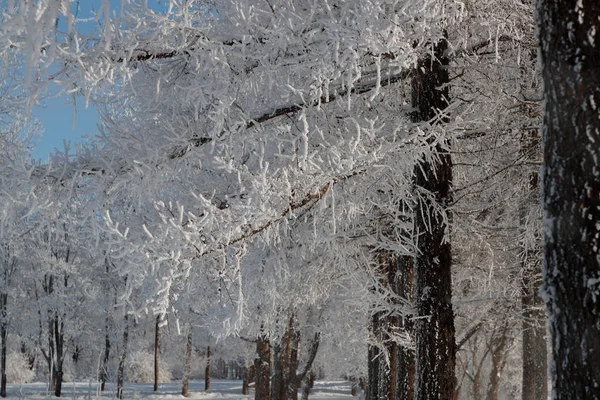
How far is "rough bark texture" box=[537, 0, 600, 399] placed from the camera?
2826 mm

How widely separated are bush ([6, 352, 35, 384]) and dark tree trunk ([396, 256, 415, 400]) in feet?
106

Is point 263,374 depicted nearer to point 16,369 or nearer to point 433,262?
→ point 433,262

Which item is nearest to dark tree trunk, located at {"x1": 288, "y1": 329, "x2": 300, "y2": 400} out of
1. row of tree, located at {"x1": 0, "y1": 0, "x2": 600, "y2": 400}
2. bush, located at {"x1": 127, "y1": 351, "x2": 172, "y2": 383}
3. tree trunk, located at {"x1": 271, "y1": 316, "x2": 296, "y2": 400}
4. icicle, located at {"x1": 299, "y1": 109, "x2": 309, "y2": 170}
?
tree trunk, located at {"x1": 271, "y1": 316, "x2": 296, "y2": 400}

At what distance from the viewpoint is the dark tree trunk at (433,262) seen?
Result: 547 centimetres

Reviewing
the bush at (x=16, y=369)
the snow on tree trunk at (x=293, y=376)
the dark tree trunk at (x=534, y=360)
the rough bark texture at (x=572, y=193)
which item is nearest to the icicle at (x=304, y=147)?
the rough bark texture at (x=572, y=193)

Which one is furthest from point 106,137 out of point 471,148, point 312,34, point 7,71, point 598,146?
point 471,148

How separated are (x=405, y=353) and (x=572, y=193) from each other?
5626 mm

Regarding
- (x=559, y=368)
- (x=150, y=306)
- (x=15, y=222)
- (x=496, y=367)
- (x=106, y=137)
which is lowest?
(x=496, y=367)

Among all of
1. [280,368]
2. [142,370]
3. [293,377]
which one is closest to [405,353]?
[280,368]

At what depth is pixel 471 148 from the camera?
7.48m

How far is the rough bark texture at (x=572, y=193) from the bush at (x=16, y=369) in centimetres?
3720

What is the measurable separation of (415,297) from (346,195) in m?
1.38

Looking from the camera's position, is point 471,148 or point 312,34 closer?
point 312,34

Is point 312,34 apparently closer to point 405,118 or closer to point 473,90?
point 405,118
